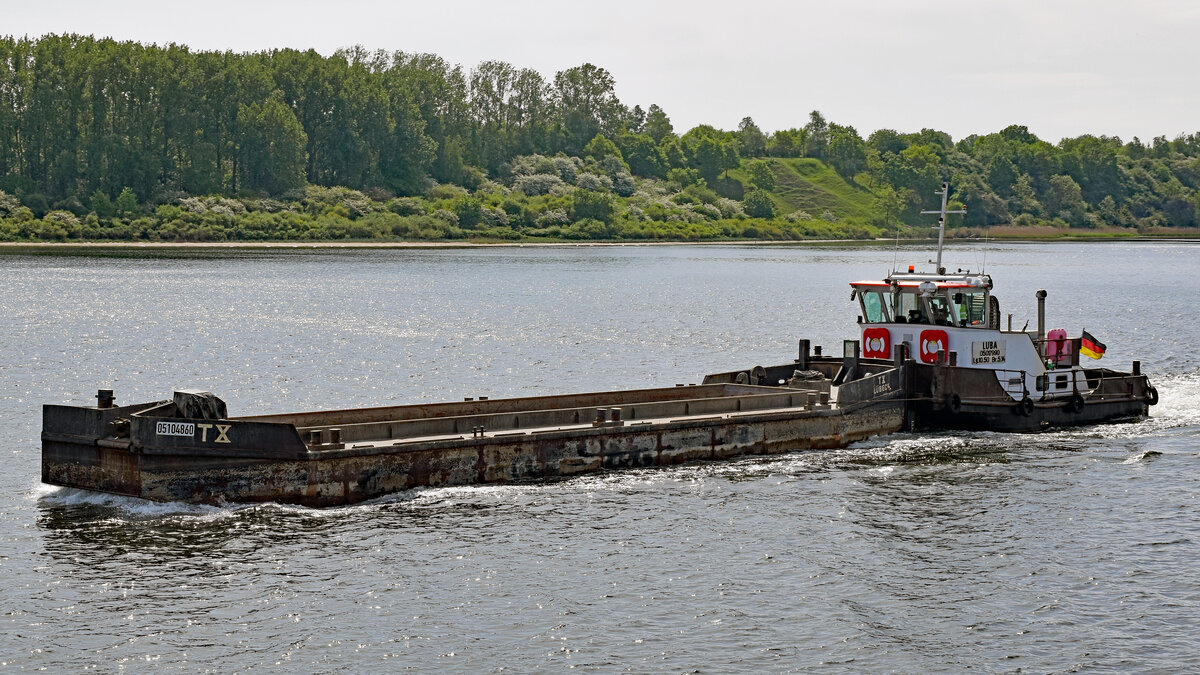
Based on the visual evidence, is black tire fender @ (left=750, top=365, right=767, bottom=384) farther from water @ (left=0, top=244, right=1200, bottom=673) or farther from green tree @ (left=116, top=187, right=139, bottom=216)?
green tree @ (left=116, top=187, right=139, bottom=216)

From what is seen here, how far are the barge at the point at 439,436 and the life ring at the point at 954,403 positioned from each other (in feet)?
4.49

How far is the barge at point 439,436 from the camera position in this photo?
85.7 ft

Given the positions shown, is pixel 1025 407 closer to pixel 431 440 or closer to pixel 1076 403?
pixel 1076 403

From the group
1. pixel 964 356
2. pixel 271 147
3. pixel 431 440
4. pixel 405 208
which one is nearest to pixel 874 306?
pixel 964 356

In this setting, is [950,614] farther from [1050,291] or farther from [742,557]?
[1050,291]

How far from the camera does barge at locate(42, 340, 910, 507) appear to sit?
2612 cm

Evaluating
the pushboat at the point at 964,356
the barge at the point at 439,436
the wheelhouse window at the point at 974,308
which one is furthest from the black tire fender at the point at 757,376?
the wheelhouse window at the point at 974,308

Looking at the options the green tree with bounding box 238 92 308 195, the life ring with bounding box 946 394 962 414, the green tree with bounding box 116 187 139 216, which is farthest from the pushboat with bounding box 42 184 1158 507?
the green tree with bounding box 238 92 308 195

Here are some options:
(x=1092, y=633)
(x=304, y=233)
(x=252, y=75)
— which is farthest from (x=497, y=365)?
(x=252, y=75)

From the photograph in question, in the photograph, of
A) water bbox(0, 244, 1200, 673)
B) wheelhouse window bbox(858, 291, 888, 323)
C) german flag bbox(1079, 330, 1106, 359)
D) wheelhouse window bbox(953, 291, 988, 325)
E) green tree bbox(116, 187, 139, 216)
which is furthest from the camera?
green tree bbox(116, 187, 139, 216)

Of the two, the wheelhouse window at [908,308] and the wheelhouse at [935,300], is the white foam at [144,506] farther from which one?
the wheelhouse window at [908,308]

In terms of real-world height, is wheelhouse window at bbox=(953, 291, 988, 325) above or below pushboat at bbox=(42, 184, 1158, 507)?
above

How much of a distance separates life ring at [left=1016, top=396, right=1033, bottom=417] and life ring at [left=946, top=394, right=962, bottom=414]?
1.92m

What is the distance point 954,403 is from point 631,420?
1027 centimetres
